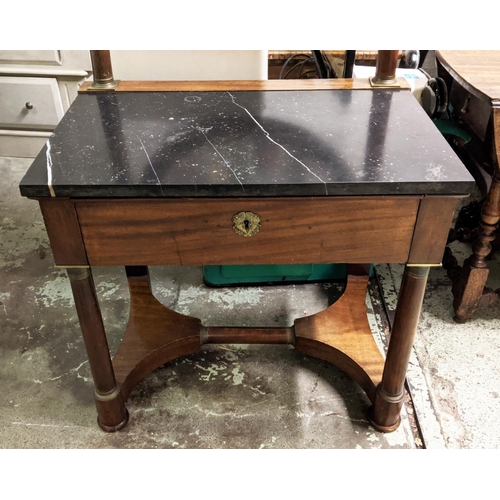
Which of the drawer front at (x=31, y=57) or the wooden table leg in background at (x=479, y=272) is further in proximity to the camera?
the drawer front at (x=31, y=57)

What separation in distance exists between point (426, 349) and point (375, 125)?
0.71 meters

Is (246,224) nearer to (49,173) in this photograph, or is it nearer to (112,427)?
(49,173)

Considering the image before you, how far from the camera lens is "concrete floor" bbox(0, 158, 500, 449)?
119 cm

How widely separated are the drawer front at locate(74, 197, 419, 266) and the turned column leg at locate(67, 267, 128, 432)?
8 cm

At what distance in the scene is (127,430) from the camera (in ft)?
3.97

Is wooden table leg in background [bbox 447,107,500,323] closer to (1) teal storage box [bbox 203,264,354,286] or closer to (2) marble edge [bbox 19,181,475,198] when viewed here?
(1) teal storage box [bbox 203,264,354,286]

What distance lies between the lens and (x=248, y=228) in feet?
2.85

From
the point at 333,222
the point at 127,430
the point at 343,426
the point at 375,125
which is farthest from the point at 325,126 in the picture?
the point at 127,430

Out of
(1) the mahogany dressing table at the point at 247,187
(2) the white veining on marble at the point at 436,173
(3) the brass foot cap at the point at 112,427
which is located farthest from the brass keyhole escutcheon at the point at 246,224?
(3) the brass foot cap at the point at 112,427

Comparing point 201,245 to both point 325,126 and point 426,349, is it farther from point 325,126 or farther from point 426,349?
point 426,349

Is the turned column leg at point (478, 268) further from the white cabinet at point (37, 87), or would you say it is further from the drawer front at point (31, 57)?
the drawer front at point (31, 57)

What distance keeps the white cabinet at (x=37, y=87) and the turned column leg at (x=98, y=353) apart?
1.36 meters

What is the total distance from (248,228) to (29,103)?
1705 mm

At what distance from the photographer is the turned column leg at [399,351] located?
3.17 feet
